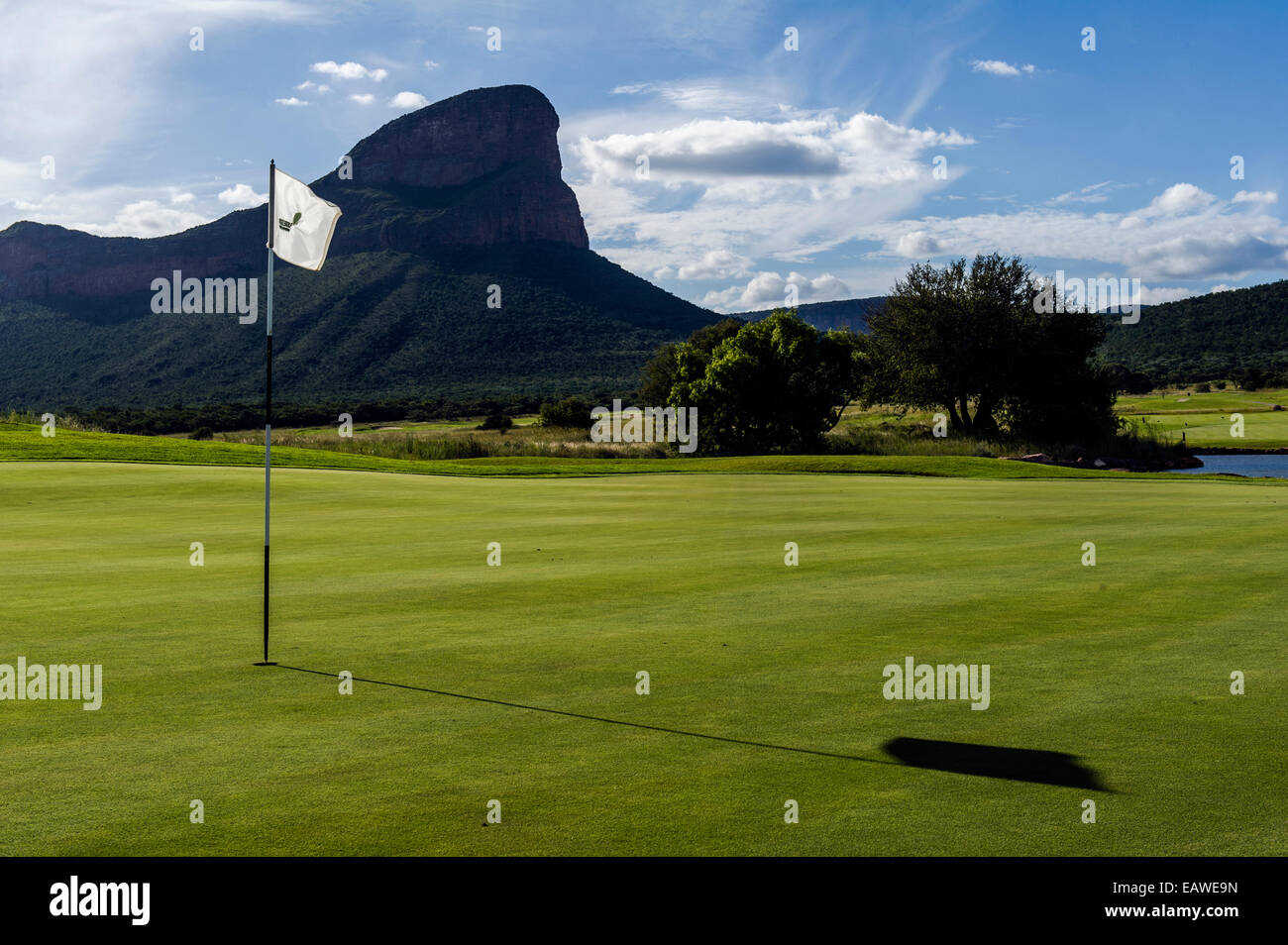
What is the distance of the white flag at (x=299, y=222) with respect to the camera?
1055 cm

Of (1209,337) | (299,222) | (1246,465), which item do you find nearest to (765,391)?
(1246,465)

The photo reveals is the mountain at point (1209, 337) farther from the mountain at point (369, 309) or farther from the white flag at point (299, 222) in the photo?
the white flag at point (299, 222)

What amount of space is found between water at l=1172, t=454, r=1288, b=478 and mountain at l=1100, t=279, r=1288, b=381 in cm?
6474

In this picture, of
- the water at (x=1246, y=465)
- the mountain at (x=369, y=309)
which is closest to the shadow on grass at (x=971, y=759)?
the water at (x=1246, y=465)

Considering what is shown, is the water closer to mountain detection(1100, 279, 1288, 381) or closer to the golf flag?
the golf flag

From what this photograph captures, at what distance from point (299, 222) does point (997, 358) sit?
Answer: 203ft

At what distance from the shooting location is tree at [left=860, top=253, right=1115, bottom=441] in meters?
66.8

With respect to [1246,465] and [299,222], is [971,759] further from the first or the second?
[1246,465]

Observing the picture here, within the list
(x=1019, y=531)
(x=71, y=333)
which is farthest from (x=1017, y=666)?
(x=71, y=333)

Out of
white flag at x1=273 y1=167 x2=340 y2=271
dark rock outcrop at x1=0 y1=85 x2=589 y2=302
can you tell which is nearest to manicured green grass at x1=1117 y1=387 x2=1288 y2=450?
white flag at x1=273 y1=167 x2=340 y2=271

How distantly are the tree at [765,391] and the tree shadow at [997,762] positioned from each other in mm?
60928

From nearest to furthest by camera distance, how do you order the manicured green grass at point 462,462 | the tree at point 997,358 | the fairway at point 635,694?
the fairway at point 635,694 → the manicured green grass at point 462,462 → the tree at point 997,358

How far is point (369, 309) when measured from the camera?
4555 inches

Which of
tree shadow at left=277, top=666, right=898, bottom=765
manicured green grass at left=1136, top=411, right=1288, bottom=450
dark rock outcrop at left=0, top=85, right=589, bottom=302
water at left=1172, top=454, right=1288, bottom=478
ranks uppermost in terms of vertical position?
dark rock outcrop at left=0, top=85, right=589, bottom=302
